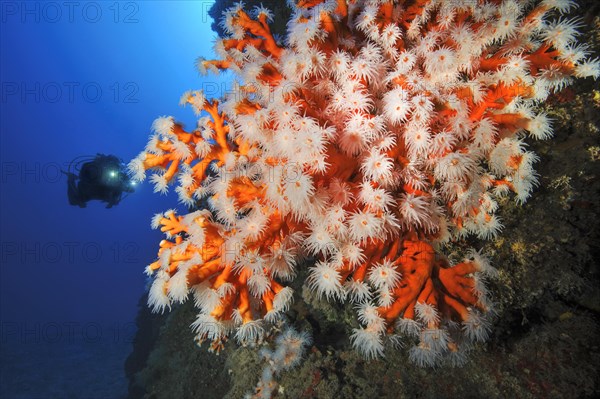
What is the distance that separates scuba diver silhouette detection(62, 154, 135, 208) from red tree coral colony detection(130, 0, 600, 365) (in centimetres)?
1099

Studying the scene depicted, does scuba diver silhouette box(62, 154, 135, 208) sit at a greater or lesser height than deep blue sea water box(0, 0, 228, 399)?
lesser

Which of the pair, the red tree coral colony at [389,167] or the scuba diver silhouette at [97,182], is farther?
the scuba diver silhouette at [97,182]

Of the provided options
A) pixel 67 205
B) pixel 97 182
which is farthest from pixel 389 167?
pixel 67 205

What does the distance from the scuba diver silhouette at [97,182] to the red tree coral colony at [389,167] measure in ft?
36.1

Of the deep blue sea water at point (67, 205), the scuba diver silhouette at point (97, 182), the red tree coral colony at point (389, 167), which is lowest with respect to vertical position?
the red tree coral colony at point (389, 167)

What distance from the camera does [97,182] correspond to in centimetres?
1234

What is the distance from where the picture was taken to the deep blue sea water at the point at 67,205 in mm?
24531

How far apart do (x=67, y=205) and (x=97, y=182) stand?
9224cm

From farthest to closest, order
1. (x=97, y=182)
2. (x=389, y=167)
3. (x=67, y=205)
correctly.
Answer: (x=67, y=205) → (x=97, y=182) → (x=389, y=167)

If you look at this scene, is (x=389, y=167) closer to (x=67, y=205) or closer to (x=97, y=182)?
(x=97, y=182)

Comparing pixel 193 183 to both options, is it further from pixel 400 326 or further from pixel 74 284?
pixel 74 284

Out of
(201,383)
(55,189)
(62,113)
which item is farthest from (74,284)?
(201,383)

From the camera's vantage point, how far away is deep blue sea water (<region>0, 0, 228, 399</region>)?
24531 mm

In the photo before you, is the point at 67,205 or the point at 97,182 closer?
the point at 97,182
